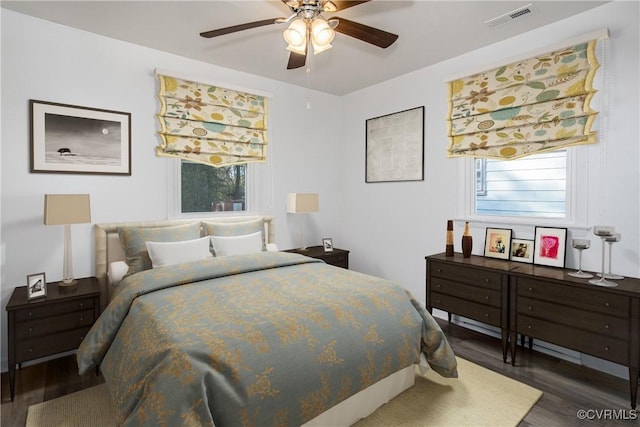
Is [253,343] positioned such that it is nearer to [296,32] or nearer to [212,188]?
[296,32]

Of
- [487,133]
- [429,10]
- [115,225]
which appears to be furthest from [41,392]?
[487,133]

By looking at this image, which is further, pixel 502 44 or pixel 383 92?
pixel 383 92

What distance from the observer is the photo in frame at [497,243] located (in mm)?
3123

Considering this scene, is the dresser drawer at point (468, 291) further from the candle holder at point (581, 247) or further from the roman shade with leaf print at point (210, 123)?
the roman shade with leaf print at point (210, 123)

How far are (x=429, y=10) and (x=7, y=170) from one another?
3.39 metres

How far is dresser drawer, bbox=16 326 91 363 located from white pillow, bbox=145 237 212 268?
2.22ft

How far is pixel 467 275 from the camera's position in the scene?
2984 mm

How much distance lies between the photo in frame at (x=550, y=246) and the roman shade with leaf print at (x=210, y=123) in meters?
2.86

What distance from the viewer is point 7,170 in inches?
105

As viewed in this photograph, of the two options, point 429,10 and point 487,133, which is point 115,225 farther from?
point 487,133

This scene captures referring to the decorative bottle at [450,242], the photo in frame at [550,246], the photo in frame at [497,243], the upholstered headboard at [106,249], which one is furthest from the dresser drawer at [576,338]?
the upholstered headboard at [106,249]

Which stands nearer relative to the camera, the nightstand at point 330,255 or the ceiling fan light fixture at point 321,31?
the ceiling fan light fixture at point 321,31

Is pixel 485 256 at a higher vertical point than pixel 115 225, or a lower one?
lower

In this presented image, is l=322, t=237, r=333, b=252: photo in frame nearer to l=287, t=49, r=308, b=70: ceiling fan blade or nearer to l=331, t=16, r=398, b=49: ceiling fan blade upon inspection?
l=287, t=49, r=308, b=70: ceiling fan blade
